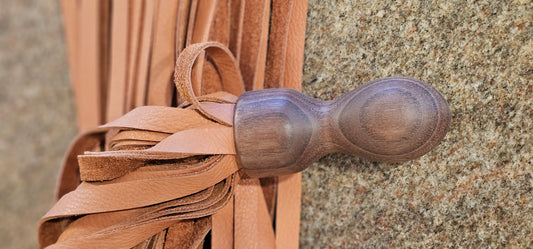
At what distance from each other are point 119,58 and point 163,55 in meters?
0.12

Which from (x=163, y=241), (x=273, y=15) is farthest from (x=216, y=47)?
(x=163, y=241)

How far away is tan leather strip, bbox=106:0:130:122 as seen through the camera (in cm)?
65

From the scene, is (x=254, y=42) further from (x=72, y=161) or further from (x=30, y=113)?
(x=30, y=113)

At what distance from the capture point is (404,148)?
423 millimetres

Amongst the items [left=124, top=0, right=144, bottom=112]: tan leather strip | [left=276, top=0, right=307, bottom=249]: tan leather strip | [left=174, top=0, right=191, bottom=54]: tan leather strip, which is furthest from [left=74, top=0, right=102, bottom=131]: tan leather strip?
[left=276, top=0, right=307, bottom=249]: tan leather strip

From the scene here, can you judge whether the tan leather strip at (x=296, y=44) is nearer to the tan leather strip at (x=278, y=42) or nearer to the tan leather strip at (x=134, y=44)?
the tan leather strip at (x=278, y=42)

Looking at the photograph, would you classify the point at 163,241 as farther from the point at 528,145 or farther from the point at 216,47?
the point at 528,145

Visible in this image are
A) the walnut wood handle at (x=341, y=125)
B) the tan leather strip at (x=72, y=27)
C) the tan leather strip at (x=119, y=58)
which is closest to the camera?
the walnut wood handle at (x=341, y=125)

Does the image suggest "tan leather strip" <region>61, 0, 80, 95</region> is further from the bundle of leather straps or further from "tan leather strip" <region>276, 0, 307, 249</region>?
"tan leather strip" <region>276, 0, 307, 249</region>

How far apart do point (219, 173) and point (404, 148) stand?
0.19 meters

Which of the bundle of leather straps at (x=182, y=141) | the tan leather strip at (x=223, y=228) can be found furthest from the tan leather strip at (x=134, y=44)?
the tan leather strip at (x=223, y=228)

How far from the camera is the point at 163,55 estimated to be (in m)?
0.57

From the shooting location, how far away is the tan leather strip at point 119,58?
2.12 ft

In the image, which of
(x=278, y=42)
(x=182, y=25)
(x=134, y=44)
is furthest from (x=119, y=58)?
(x=278, y=42)
